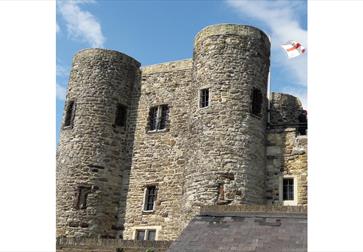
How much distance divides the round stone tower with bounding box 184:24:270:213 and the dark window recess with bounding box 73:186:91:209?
417 centimetres

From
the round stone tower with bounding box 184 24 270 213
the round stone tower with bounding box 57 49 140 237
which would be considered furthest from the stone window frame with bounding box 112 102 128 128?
the round stone tower with bounding box 184 24 270 213

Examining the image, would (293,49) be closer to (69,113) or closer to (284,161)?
(284,161)

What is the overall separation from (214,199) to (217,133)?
2191 millimetres

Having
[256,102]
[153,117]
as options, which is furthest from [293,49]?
[153,117]

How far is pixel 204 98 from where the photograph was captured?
17828 mm

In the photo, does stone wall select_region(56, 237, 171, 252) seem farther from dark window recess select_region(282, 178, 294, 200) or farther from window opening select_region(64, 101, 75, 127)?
window opening select_region(64, 101, 75, 127)

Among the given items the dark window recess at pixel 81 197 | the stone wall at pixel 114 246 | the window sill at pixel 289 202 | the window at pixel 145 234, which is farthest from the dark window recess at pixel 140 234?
the stone wall at pixel 114 246

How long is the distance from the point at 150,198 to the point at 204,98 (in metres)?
4.32

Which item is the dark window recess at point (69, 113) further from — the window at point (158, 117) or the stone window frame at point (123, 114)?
the window at point (158, 117)

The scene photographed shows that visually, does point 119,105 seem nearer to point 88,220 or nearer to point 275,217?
point 88,220

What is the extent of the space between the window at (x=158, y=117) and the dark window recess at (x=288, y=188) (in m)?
5.22

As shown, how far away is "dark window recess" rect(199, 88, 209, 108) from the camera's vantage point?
17.7 m

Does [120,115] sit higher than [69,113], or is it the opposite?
[120,115]

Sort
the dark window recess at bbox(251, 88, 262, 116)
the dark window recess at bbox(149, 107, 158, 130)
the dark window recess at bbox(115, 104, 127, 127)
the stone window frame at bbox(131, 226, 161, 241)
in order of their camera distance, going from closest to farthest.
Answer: the dark window recess at bbox(251, 88, 262, 116) < the stone window frame at bbox(131, 226, 161, 241) < the dark window recess at bbox(149, 107, 158, 130) < the dark window recess at bbox(115, 104, 127, 127)
